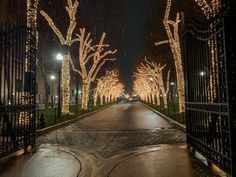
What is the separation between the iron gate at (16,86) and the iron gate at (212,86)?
5.42 m

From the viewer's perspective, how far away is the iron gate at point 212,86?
644 cm

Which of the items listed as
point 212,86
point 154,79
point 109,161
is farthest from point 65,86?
point 154,79

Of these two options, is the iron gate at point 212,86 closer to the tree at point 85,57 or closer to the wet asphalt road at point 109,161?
the wet asphalt road at point 109,161

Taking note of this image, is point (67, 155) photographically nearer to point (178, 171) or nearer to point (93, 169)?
point (93, 169)

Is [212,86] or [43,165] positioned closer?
[212,86]

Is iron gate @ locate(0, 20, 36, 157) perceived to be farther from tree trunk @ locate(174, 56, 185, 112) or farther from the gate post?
tree trunk @ locate(174, 56, 185, 112)

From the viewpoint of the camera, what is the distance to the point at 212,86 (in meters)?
8.16

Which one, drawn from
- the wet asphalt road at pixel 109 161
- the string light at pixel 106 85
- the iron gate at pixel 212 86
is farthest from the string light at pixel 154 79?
the iron gate at pixel 212 86

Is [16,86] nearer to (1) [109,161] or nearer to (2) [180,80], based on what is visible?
(1) [109,161]

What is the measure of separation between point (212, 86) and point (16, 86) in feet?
19.7

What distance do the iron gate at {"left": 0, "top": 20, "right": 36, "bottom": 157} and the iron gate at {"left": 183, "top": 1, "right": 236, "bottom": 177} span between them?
5.42 meters

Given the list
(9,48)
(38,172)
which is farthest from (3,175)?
(9,48)

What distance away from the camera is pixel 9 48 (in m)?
9.54

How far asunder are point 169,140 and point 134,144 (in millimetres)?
1824
